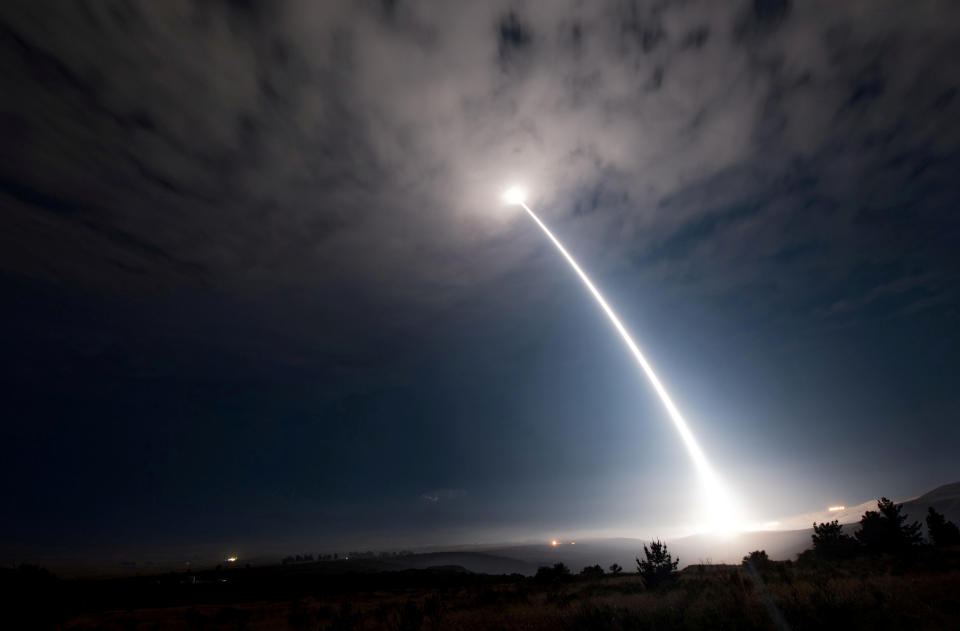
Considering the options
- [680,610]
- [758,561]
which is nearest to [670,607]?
[680,610]

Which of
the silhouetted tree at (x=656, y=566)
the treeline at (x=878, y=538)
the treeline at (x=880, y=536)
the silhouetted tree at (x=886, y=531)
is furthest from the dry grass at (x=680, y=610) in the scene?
the silhouetted tree at (x=886, y=531)

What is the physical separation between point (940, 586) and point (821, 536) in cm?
2534

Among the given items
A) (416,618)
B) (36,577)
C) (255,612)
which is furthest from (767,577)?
(36,577)

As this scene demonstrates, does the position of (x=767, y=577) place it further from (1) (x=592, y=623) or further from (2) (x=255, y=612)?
(2) (x=255, y=612)

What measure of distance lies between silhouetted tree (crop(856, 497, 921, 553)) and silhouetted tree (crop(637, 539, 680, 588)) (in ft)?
66.0

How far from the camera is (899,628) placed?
32.3ft

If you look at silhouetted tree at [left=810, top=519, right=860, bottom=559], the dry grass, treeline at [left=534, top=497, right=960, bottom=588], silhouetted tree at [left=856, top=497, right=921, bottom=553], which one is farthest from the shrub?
silhouetted tree at [left=856, top=497, right=921, bottom=553]

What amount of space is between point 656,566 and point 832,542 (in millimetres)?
19852

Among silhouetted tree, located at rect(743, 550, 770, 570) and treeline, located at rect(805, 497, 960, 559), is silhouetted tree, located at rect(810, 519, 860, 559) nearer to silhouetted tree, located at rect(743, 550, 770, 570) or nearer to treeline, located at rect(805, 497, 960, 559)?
treeline, located at rect(805, 497, 960, 559)

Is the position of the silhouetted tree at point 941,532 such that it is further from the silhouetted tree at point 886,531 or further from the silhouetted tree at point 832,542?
the silhouetted tree at point 832,542

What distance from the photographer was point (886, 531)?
102 feet

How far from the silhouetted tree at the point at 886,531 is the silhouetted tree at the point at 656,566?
20103mm

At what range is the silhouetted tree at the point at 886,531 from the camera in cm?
3039

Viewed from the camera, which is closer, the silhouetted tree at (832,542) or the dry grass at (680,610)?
the dry grass at (680,610)
